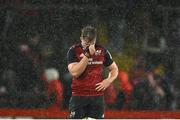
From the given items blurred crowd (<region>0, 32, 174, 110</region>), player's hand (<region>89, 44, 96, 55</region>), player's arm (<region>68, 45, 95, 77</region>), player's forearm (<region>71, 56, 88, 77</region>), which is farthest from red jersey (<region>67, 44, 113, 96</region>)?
blurred crowd (<region>0, 32, 174, 110</region>)

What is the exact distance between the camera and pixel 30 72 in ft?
33.3

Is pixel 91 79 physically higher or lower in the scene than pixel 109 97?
higher

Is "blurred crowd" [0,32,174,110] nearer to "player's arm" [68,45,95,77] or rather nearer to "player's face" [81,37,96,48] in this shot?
"player's arm" [68,45,95,77]

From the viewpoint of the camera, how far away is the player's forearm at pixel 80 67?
6195 millimetres

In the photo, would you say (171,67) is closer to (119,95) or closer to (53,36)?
(119,95)

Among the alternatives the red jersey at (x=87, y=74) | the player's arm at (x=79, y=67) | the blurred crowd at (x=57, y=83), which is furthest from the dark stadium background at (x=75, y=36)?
the player's arm at (x=79, y=67)

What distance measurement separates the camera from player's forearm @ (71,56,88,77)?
20.3ft

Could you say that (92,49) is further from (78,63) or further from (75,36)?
(75,36)

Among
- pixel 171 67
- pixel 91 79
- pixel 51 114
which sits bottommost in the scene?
pixel 51 114

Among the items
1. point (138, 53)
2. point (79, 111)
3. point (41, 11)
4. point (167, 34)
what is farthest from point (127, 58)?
point (79, 111)

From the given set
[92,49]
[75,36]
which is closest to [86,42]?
[92,49]

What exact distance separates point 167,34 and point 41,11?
206 centimetres

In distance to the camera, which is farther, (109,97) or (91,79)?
(109,97)

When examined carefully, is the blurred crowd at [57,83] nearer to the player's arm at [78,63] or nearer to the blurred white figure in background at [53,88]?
the blurred white figure in background at [53,88]
